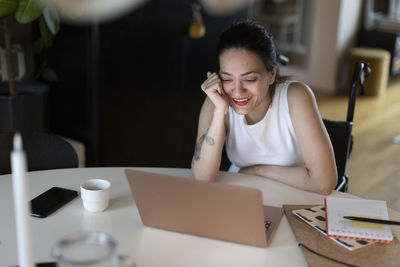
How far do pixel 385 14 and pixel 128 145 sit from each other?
428 cm

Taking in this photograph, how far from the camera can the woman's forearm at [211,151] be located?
166 centimetres

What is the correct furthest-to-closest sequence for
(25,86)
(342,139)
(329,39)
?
(329,39), (25,86), (342,139)

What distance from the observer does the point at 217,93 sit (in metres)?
1.72

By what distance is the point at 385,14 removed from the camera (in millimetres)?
6125

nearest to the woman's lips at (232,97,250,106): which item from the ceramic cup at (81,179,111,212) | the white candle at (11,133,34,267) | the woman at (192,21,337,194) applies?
the woman at (192,21,337,194)

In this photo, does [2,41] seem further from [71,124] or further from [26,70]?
[71,124]

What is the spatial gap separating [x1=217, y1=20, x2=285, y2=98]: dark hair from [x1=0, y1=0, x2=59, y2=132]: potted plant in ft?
3.62

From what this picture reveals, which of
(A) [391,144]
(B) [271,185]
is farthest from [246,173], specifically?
(A) [391,144]

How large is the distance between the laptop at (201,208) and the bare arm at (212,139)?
396 millimetres

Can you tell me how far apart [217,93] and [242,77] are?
10 centimetres

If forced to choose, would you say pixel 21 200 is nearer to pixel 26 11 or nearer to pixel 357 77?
pixel 357 77

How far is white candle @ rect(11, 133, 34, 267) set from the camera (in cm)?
77

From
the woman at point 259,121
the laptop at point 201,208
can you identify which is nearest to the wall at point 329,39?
A: the woman at point 259,121

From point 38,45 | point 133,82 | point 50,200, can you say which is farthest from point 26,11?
point 50,200
